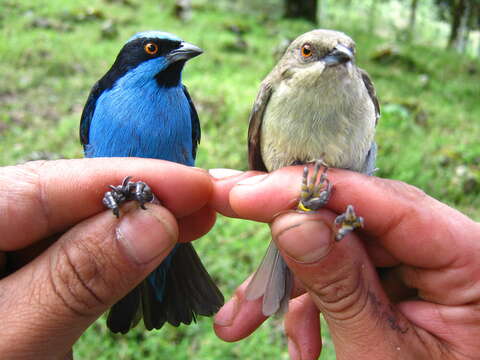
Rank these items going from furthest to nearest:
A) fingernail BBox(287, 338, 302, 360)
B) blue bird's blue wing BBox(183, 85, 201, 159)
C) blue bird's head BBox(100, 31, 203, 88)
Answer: blue bird's blue wing BBox(183, 85, 201, 159) → blue bird's head BBox(100, 31, 203, 88) → fingernail BBox(287, 338, 302, 360)

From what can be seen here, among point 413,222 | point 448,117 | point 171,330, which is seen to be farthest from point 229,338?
point 448,117

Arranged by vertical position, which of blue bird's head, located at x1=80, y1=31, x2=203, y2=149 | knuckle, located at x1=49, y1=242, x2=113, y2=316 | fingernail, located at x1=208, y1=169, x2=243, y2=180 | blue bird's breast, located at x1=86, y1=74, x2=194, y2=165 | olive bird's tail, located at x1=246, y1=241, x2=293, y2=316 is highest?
blue bird's head, located at x1=80, y1=31, x2=203, y2=149

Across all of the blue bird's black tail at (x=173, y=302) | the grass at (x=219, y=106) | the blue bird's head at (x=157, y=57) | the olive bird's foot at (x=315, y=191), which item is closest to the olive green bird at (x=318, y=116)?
the olive bird's foot at (x=315, y=191)

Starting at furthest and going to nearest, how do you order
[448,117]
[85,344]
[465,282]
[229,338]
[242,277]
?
[448,117], [242,277], [85,344], [229,338], [465,282]

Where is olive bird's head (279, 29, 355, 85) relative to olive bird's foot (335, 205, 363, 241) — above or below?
above

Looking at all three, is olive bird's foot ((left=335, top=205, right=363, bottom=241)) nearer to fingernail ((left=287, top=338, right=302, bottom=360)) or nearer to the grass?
fingernail ((left=287, top=338, right=302, bottom=360))

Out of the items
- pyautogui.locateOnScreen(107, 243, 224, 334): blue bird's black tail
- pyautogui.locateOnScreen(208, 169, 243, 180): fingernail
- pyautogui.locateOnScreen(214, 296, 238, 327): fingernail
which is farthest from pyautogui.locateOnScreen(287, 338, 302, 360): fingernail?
pyautogui.locateOnScreen(208, 169, 243, 180): fingernail

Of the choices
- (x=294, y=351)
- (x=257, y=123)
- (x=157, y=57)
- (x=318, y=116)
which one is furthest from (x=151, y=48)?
(x=294, y=351)

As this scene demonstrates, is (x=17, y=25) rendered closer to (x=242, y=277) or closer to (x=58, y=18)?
(x=58, y=18)
